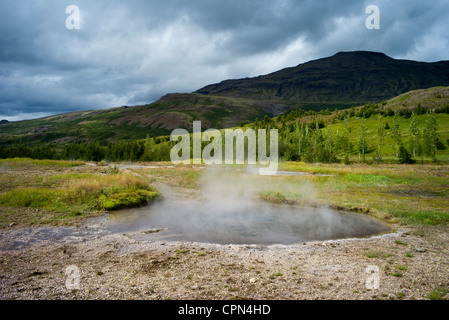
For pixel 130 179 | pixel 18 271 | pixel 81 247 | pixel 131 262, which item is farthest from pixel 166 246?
pixel 130 179

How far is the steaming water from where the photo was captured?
639 inches

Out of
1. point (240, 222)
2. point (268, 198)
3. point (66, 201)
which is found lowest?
point (240, 222)

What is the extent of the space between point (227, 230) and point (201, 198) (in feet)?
41.8

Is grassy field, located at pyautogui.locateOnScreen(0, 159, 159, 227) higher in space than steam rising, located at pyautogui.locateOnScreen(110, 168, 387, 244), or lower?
higher

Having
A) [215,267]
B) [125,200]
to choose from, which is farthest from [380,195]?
[125,200]

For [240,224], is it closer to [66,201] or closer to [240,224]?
[240,224]

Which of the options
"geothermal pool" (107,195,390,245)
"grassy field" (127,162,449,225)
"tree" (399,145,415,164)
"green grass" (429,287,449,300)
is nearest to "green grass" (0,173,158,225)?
"geothermal pool" (107,195,390,245)

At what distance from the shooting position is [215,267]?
10992mm

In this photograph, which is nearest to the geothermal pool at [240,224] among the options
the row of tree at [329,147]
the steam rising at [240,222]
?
the steam rising at [240,222]

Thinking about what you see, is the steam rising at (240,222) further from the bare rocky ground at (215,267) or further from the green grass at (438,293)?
the green grass at (438,293)

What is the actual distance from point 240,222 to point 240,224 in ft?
1.90

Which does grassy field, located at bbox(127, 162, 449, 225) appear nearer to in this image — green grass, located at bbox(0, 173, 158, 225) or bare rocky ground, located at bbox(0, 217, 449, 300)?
bare rocky ground, located at bbox(0, 217, 449, 300)

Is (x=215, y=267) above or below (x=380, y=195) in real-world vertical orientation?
above

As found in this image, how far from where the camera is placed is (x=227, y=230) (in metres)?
17.7
